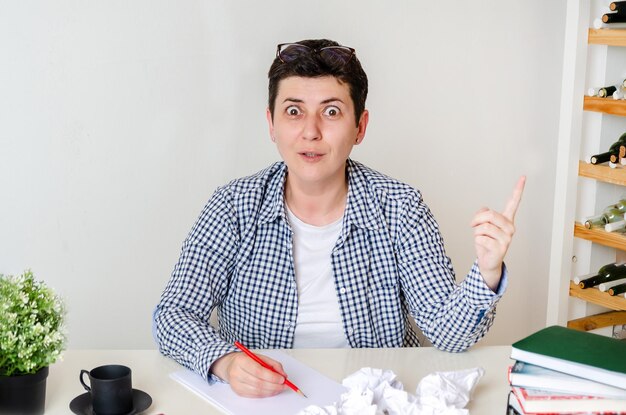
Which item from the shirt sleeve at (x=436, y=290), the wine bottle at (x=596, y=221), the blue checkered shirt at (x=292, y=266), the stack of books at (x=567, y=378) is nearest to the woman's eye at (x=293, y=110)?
the blue checkered shirt at (x=292, y=266)

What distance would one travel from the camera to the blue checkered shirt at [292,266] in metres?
1.97

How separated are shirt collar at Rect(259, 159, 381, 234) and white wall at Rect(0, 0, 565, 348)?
68 cm

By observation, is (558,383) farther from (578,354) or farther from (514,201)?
(514,201)

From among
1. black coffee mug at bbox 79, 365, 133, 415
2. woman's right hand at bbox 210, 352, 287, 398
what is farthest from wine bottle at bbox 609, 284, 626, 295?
black coffee mug at bbox 79, 365, 133, 415

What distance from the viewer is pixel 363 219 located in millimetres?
2045

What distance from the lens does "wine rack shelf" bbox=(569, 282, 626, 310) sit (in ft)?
9.89

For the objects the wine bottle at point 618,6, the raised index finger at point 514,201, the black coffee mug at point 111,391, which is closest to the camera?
the black coffee mug at point 111,391

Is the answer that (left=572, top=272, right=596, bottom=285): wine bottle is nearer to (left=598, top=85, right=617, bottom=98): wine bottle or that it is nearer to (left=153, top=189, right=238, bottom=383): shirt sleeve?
(left=598, top=85, right=617, bottom=98): wine bottle

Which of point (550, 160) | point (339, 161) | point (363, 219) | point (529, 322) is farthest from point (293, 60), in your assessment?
point (529, 322)

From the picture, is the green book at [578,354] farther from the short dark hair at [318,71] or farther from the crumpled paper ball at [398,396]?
the short dark hair at [318,71]

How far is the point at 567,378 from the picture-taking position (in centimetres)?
135

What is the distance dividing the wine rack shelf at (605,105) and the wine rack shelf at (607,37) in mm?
198

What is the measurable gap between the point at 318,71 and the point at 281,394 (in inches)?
31.3

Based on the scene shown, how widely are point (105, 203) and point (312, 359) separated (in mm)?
1156
